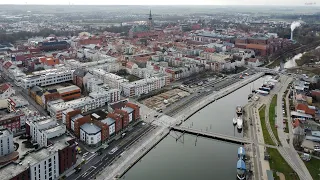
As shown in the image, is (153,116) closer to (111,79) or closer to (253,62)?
(111,79)

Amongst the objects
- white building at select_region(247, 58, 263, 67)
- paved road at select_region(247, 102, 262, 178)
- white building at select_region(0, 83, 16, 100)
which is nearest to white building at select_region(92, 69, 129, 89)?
white building at select_region(0, 83, 16, 100)

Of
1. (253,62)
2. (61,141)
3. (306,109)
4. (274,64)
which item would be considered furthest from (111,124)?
(274,64)

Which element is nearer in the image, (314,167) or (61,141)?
(61,141)

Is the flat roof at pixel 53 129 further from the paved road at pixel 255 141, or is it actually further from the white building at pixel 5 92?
the paved road at pixel 255 141

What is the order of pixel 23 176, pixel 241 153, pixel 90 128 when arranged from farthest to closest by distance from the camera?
pixel 90 128
pixel 241 153
pixel 23 176

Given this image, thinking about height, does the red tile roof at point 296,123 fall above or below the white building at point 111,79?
below

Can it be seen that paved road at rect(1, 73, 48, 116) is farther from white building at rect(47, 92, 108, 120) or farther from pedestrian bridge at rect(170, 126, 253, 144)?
pedestrian bridge at rect(170, 126, 253, 144)

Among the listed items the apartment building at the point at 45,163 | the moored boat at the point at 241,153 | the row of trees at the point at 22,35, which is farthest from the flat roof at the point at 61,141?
the row of trees at the point at 22,35
